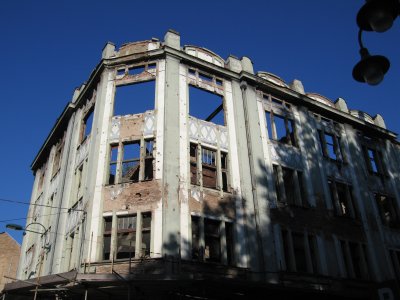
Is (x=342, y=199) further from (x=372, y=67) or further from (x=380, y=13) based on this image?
(x=380, y=13)

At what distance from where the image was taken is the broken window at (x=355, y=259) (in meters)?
19.6

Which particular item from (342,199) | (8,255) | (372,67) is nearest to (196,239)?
(342,199)

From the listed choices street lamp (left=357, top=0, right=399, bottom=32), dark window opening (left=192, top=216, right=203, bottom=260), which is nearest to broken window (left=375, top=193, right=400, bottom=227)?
dark window opening (left=192, top=216, right=203, bottom=260)

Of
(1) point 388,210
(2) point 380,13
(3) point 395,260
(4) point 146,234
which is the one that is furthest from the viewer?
(1) point 388,210

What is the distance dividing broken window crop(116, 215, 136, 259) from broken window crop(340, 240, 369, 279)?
10562mm

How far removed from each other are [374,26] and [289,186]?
15.4m

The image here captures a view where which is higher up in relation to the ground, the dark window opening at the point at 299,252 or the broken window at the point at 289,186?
the broken window at the point at 289,186

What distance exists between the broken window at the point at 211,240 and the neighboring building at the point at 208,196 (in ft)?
0.15

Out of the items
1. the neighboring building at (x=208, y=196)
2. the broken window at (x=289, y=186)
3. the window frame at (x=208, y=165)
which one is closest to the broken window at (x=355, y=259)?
the neighboring building at (x=208, y=196)

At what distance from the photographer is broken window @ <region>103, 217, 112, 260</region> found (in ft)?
50.6

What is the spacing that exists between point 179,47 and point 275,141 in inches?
272

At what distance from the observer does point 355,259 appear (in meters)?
20.5

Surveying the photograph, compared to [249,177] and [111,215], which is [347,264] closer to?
[249,177]

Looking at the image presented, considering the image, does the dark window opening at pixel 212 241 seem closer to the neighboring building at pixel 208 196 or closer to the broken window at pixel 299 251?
the neighboring building at pixel 208 196
